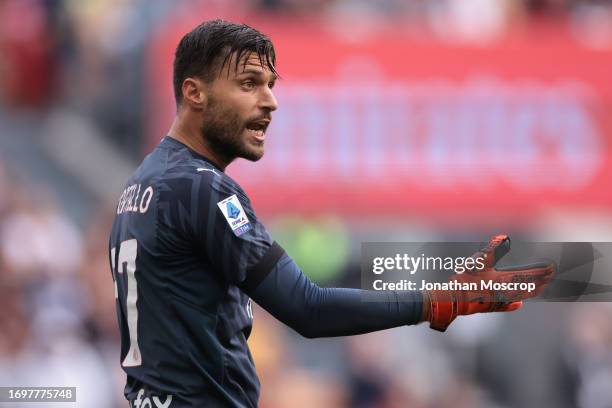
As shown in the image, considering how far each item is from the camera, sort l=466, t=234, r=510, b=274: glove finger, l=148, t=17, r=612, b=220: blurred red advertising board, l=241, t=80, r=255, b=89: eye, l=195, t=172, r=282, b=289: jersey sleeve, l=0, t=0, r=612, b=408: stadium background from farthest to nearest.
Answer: l=148, t=17, r=612, b=220: blurred red advertising board < l=0, t=0, r=612, b=408: stadium background < l=241, t=80, r=255, b=89: eye < l=466, t=234, r=510, b=274: glove finger < l=195, t=172, r=282, b=289: jersey sleeve

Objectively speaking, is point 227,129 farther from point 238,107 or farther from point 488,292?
point 488,292

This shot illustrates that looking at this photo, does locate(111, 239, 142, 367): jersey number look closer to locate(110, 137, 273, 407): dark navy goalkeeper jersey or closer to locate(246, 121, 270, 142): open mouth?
locate(110, 137, 273, 407): dark navy goalkeeper jersey

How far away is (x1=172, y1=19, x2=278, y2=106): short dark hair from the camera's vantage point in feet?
13.3

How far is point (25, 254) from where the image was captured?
→ 9430 millimetres

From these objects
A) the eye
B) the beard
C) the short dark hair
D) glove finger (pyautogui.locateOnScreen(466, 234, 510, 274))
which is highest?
the short dark hair

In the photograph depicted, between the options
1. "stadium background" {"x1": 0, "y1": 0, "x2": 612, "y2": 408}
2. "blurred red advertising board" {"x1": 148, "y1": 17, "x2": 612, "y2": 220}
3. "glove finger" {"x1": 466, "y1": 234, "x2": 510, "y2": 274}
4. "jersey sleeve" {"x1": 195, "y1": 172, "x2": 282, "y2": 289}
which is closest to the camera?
"jersey sleeve" {"x1": 195, "y1": 172, "x2": 282, "y2": 289}

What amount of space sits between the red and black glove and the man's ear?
989mm

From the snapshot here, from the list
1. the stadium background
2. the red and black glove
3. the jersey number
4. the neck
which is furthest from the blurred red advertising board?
the red and black glove

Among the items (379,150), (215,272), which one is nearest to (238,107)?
(215,272)

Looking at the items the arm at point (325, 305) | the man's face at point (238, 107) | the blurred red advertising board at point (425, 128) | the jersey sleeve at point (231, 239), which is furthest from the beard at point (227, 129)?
the blurred red advertising board at point (425, 128)

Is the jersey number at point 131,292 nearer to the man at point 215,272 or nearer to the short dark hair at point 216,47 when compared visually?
the man at point 215,272

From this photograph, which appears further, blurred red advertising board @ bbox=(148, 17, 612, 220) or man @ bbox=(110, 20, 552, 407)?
blurred red advertising board @ bbox=(148, 17, 612, 220)

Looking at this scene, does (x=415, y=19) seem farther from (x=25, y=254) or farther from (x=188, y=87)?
(x=188, y=87)

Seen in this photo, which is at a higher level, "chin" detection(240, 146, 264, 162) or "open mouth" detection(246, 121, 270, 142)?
"open mouth" detection(246, 121, 270, 142)
